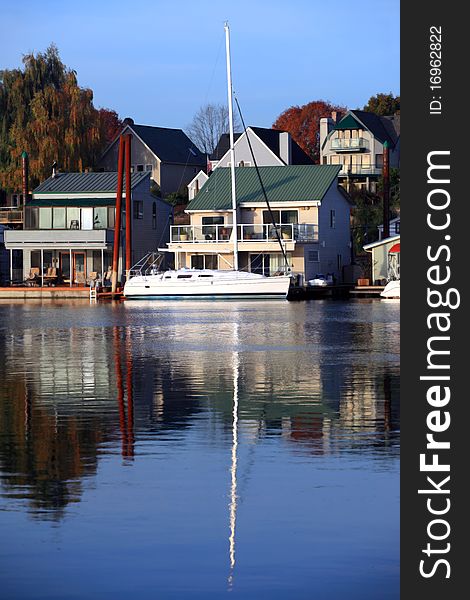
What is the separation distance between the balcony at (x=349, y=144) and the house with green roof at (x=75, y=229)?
94.0ft

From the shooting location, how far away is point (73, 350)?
3653 cm

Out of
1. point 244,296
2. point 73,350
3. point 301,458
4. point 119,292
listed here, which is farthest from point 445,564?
point 119,292

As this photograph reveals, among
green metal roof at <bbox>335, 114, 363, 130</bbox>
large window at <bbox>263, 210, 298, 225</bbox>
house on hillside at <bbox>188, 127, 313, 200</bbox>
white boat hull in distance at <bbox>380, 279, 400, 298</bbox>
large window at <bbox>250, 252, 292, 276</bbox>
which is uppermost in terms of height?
green metal roof at <bbox>335, 114, 363, 130</bbox>

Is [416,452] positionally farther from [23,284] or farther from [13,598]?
[23,284]

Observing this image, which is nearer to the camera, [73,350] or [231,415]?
[231,415]

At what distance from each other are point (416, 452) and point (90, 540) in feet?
10.6

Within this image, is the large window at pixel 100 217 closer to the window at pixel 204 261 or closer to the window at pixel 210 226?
the window at pixel 210 226

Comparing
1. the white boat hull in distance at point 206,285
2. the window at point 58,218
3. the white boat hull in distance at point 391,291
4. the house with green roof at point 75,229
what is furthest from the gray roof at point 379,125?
the white boat hull in distance at point 206,285

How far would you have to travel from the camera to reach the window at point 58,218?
88.8 meters

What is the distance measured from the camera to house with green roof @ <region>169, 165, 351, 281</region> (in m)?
81.9

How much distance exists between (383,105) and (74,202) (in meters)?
51.0

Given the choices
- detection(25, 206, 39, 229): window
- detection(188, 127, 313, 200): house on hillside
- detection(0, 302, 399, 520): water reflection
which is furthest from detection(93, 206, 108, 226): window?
detection(0, 302, 399, 520): water reflection

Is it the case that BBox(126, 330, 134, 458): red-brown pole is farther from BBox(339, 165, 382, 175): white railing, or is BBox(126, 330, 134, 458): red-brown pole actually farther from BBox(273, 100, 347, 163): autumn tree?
BBox(273, 100, 347, 163): autumn tree

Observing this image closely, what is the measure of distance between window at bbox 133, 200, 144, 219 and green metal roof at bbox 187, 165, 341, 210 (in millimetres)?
4897
